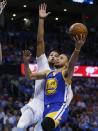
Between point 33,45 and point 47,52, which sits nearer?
point 47,52

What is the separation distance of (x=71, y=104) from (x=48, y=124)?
1285cm

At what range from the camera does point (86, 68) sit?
23.6 metres

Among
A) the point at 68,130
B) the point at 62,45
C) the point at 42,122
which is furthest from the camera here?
the point at 62,45

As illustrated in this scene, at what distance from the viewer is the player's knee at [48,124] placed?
6.77 meters

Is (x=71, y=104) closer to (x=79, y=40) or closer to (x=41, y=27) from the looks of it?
(x=41, y=27)

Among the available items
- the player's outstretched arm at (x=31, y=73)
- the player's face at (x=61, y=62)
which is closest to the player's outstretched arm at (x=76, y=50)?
the player's face at (x=61, y=62)

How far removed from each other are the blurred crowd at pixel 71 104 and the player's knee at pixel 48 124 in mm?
8045

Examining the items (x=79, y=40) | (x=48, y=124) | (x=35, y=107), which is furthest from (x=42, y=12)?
(x=48, y=124)

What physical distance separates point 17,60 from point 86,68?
3470 millimetres

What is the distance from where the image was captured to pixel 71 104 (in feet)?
64.3

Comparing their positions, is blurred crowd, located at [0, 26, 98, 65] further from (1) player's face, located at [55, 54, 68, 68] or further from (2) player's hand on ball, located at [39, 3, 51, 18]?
(1) player's face, located at [55, 54, 68, 68]

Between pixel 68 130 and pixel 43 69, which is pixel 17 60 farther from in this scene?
pixel 43 69

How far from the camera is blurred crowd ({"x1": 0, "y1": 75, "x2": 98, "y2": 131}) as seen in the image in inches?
624

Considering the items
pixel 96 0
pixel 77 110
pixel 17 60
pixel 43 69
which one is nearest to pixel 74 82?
pixel 17 60
